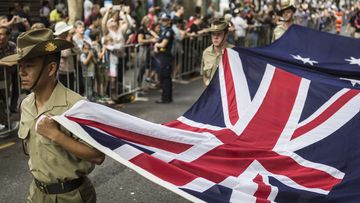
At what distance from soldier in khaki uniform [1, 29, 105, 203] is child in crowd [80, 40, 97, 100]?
244 inches

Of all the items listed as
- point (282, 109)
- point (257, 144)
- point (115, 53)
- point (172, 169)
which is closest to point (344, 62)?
point (282, 109)

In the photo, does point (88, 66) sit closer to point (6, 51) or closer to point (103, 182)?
point (6, 51)

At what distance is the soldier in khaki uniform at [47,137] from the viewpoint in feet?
8.77

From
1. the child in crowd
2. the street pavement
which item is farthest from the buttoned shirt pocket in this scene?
the child in crowd

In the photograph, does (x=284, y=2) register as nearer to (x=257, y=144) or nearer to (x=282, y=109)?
(x=282, y=109)

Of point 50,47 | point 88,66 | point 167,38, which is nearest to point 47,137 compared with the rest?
point 50,47

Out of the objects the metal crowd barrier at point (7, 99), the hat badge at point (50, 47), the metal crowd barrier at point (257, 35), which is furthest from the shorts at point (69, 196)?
the metal crowd barrier at point (257, 35)

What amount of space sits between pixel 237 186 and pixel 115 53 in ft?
Answer: 22.9

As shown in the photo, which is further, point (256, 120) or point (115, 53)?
point (115, 53)

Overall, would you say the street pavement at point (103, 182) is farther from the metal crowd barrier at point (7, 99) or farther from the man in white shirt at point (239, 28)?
the man in white shirt at point (239, 28)

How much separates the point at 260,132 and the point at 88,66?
528 cm

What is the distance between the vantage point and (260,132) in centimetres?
461

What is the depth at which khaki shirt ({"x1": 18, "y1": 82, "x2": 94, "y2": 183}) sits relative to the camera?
2.73 metres

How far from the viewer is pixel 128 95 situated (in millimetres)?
10477
